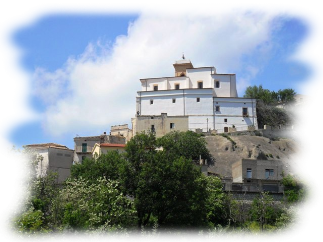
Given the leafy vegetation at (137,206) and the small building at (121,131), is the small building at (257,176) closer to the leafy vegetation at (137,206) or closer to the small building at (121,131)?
the leafy vegetation at (137,206)

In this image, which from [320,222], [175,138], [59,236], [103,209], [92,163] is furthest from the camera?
[175,138]

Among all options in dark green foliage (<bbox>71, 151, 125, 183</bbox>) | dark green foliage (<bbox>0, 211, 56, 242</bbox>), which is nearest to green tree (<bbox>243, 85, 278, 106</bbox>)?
dark green foliage (<bbox>71, 151, 125, 183</bbox>)

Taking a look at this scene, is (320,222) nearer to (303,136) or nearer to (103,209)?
(103,209)

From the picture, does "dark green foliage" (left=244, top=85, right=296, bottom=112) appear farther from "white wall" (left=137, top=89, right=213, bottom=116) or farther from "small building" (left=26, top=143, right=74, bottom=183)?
"small building" (left=26, top=143, right=74, bottom=183)

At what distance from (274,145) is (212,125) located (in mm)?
8877

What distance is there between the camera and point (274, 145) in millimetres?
73938

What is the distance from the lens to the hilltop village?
68812mm

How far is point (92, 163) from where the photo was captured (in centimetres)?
4272

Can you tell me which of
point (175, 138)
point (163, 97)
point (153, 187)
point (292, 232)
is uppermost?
point (163, 97)

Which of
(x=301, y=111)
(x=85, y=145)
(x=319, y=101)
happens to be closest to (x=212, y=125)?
(x=85, y=145)

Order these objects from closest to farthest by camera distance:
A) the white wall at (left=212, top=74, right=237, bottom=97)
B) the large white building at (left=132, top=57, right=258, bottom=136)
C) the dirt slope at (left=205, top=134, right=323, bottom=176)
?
the dirt slope at (left=205, top=134, right=323, bottom=176)
the large white building at (left=132, top=57, right=258, bottom=136)
the white wall at (left=212, top=74, right=237, bottom=97)

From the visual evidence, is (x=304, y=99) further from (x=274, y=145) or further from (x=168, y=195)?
(x=168, y=195)

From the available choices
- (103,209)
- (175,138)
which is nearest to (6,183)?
(103,209)

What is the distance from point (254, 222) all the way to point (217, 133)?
29.0 m
